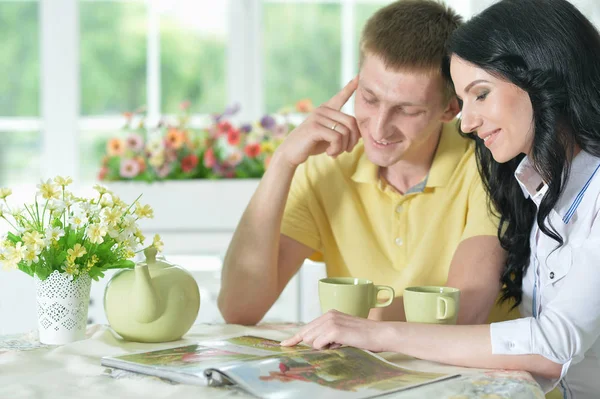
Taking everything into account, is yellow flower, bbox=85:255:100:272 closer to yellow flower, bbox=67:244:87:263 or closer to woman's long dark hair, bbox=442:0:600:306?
yellow flower, bbox=67:244:87:263

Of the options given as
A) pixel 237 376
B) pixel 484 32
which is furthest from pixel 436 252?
pixel 237 376

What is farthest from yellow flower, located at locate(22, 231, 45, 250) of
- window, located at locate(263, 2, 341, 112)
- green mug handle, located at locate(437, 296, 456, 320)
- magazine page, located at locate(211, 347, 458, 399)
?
window, located at locate(263, 2, 341, 112)

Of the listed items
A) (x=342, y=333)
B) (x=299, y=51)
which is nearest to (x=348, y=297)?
(x=342, y=333)

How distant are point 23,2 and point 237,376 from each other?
308 cm

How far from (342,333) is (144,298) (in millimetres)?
318

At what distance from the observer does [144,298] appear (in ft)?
4.13

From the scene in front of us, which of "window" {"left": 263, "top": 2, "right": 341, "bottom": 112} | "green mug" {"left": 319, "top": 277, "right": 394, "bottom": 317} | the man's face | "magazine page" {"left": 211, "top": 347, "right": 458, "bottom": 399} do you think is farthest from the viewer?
"window" {"left": 263, "top": 2, "right": 341, "bottom": 112}

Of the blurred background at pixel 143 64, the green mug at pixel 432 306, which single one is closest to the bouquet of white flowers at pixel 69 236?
the green mug at pixel 432 306

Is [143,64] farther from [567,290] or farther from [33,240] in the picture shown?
[567,290]

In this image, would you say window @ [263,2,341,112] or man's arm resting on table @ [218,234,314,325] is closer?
man's arm resting on table @ [218,234,314,325]

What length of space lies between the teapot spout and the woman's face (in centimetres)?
60

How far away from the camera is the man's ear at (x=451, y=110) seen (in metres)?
1.69

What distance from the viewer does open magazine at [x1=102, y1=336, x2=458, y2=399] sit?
3.25 feet

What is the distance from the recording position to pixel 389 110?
1.61 m
